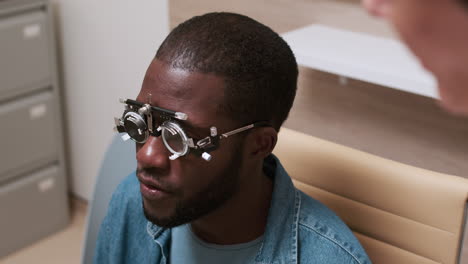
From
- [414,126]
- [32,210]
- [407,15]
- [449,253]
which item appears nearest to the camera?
[407,15]

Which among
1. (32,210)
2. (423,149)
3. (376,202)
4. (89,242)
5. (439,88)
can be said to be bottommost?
(32,210)

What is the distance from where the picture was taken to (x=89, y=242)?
59.2 inches

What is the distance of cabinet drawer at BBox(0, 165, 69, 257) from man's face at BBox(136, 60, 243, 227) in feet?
5.29

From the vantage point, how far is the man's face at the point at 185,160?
104 cm

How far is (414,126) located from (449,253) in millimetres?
593

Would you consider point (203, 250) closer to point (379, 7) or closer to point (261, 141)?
point (261, 141)

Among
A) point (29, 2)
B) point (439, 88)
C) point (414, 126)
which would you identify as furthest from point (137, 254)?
point (29, 2)

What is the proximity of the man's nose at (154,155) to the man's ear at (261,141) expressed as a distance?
0.48ft

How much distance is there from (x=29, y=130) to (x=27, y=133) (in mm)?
14

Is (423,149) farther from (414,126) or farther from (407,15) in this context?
(407,15)

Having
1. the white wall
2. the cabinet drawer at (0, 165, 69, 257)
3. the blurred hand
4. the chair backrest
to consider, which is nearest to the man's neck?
the chair backrest

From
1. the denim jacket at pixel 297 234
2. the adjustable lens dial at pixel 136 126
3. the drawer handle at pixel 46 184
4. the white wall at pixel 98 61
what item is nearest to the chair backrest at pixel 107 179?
the denim jacket at pixel 297 234

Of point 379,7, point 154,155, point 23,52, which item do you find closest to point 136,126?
point 154,155

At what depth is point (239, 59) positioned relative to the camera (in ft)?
3.39
